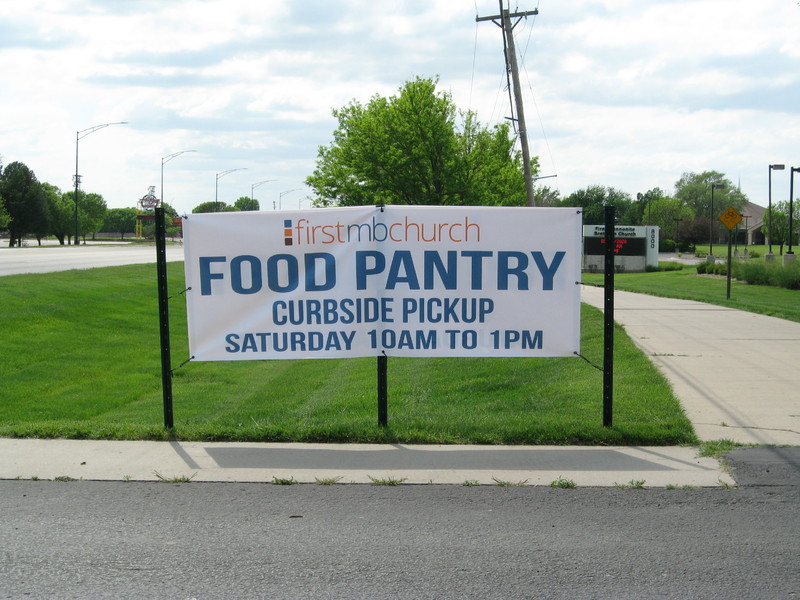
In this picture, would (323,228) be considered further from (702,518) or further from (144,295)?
(144,295)

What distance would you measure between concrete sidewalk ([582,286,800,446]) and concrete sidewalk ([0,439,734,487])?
3.34 feet

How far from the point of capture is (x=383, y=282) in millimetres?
6531

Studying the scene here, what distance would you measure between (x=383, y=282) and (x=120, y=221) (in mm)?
165067

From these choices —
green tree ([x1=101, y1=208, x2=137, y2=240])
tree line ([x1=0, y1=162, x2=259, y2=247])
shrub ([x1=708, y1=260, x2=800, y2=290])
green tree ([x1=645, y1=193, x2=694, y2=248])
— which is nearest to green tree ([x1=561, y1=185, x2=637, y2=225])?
green tree ([x1=645, y1=193, x2=694, y2=248])

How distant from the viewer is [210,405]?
9.77 meters

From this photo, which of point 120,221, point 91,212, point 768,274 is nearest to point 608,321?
point 768,274

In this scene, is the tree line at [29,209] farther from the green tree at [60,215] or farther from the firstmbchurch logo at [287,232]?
the firstmbchurch logo at [287,232]

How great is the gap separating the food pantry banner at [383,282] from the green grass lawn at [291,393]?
2.23 ft

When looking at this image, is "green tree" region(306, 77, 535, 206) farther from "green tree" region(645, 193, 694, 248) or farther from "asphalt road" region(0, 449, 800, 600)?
"green tree" region(645, 193, 694, 248)

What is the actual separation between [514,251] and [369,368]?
6548mm

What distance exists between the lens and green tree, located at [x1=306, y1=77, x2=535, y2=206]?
1510 inches

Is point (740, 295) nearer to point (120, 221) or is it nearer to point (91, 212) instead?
point (91, 212)

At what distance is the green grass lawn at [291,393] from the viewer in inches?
257

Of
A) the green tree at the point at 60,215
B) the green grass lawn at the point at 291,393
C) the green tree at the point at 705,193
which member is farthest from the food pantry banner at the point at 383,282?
the green tree at the point at 705,193
